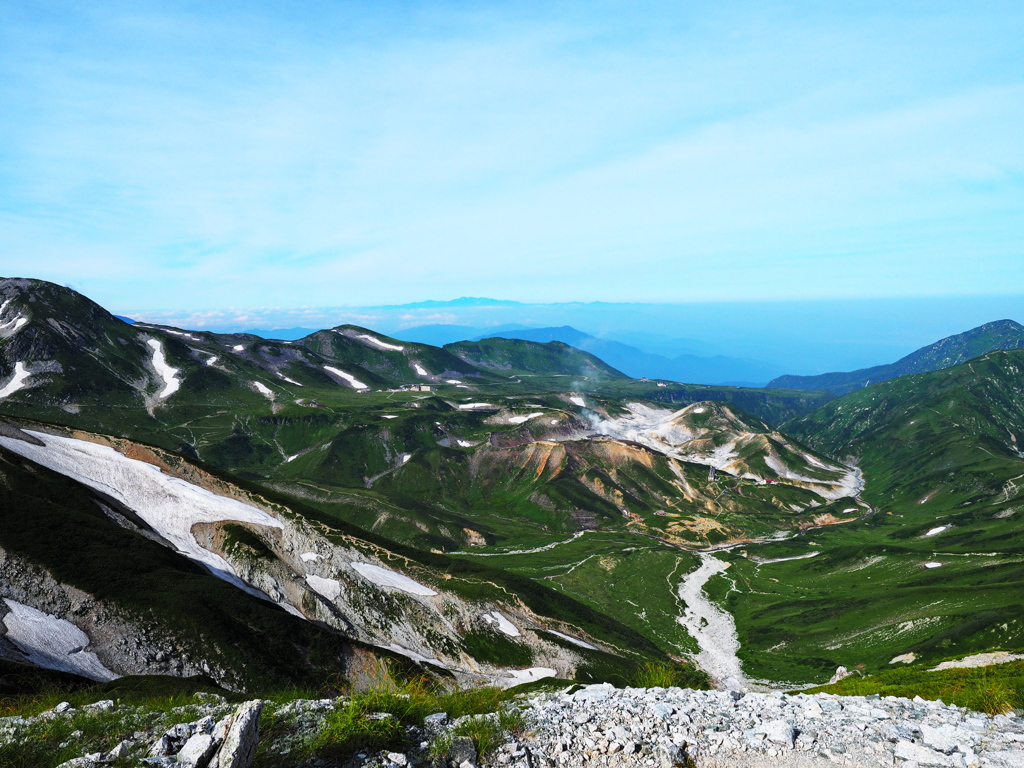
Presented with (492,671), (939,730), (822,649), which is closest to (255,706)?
(939,730)

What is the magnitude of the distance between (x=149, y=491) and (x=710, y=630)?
11640cm

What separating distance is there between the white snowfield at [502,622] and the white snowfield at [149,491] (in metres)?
29.8

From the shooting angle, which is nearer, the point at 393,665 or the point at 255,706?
the point at 255,706

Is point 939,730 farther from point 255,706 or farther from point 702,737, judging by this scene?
point 255,706

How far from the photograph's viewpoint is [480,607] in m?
68.2

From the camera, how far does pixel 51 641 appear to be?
3438 cm

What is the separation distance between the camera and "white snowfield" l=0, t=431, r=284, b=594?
58719 millimetres

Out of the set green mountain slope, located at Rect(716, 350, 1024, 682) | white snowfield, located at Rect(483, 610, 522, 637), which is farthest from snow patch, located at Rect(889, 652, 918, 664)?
white snowfield, located at Rect(483, 610, 522, 637)

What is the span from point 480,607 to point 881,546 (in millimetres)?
151163

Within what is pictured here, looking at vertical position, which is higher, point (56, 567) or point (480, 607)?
point (56, 567)

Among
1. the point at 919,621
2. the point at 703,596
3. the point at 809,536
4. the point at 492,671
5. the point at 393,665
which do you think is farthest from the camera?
the point at 809,536

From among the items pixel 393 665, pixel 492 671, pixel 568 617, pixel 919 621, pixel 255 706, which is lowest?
pixel 919 621

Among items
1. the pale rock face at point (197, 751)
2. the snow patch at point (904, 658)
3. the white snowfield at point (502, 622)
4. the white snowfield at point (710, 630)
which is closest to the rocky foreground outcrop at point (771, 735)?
the pale rock face at point (197, 751)

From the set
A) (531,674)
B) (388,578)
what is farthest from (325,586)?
(531,674)
